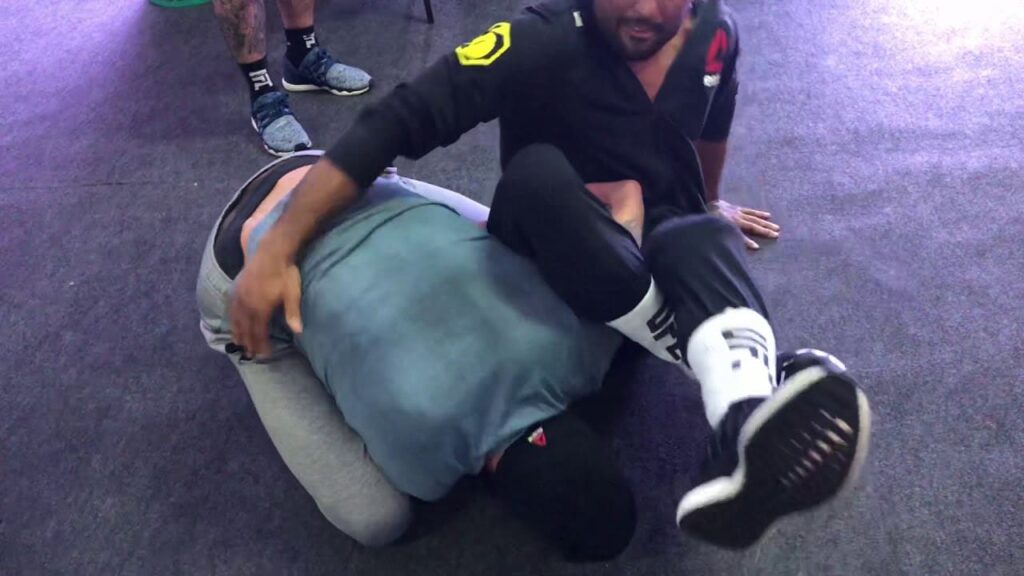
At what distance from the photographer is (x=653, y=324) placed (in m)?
0.96

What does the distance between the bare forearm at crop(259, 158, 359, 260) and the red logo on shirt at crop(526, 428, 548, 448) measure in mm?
367

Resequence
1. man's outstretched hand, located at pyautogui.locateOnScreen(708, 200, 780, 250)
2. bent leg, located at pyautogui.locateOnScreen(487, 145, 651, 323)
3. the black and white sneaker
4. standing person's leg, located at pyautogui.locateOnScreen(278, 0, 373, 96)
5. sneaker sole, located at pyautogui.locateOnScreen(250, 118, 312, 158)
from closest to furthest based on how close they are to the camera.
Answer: the black and white sneaker < bent leg, located at pyautogui.locateOnScreen(487, 145, 651, 323) < man's outstretched hand, located at pyautogui.locateOnScreen(708, 200, 780, 250) < sneaker sole, located at pyautogui.locateOnScreen(250, 118, 312, 158) < standing person's leg, located at pyautogui.locateOnScreen(278, 0, 373, 96)

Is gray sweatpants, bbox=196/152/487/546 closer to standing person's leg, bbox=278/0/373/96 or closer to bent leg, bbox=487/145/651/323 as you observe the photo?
bent leg, bbox=487/145/651/323

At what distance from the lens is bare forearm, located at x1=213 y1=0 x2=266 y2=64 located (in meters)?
1.70

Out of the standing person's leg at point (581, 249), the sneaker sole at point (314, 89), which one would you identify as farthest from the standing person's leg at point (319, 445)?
the sneaker sole at point (314, 89)

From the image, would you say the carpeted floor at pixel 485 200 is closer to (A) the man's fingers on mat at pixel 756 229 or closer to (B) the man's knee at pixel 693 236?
(A) the man's fingers on mat at pixel 756 229

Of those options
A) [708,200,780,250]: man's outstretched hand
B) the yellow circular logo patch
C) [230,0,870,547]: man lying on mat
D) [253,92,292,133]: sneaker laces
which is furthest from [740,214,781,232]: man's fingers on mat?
[253,92,292,133]: sneaker laces

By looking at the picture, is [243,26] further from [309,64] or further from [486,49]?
[486,49]

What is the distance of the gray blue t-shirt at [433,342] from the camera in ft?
3.02

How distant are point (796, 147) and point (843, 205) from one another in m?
0.19

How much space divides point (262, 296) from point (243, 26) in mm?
994

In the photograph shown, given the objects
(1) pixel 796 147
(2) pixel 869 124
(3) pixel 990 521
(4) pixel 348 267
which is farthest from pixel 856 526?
(2) pixel 869 124

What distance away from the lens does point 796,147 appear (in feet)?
5.28

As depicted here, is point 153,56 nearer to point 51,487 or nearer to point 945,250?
point 51,487
